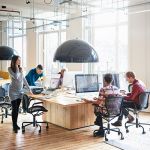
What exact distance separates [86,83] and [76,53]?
4.98 feet

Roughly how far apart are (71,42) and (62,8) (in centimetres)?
552

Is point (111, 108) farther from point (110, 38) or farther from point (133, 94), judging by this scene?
point (110, 38)

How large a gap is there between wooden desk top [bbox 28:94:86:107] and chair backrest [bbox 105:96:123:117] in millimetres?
576

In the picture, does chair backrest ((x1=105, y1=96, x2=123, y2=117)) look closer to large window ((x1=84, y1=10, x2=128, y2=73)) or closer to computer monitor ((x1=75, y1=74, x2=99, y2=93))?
computer monitor ((x1=75, y1=74, x2=99, y2=93))

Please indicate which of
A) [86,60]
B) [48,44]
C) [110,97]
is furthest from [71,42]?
[48,44]

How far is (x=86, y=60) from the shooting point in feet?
15.3

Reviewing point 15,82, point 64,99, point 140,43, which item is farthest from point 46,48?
point 64,99

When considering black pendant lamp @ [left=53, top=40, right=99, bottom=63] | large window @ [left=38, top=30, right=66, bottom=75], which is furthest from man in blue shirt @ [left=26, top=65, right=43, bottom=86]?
large window @ [left=38, top=30, right=66, bottom=75]

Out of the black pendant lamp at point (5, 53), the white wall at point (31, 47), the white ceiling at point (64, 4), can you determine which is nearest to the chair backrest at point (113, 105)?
the black pendant lamp at point (5, 53)

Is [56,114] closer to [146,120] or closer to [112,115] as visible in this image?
[112,115]

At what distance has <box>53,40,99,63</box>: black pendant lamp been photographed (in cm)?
462

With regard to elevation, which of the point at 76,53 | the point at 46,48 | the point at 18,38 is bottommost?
the point at 76,53

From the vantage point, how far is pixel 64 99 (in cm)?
598

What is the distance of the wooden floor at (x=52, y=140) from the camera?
4996mm
